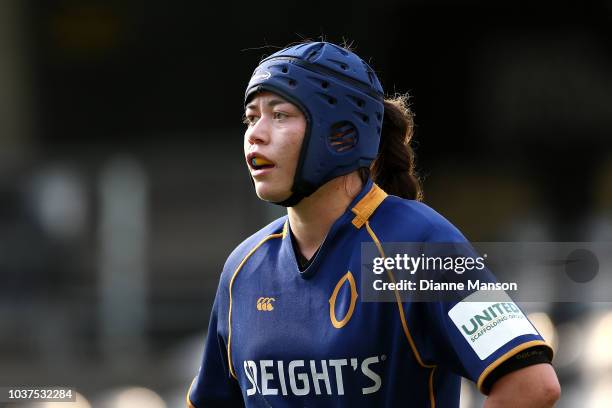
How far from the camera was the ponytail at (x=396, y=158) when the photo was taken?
4309 mm

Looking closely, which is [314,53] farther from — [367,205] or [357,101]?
[367,205]

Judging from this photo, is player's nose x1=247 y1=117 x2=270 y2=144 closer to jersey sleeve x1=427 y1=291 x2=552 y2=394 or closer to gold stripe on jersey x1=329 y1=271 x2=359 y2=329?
gold stripe on jersey x1=329 y1=271 x2=359 y2=329

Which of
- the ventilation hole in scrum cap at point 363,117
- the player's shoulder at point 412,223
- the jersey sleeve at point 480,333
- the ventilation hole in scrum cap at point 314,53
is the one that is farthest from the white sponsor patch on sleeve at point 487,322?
the ventilation hole in scrum cap at point 314,53

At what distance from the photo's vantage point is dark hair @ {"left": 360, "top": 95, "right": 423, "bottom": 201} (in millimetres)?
4309

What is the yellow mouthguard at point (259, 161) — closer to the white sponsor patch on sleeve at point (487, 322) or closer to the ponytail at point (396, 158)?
the ponytail at point (396, 158)

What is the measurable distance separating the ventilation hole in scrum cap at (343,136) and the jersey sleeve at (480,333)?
1.88 ft

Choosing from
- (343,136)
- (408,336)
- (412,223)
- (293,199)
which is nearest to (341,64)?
(343,136)

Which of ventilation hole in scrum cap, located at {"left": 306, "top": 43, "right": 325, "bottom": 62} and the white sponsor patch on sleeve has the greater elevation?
ventilation hole in scrum cap, located at {"left": 306, "top": 43, "right": 325, "bottom": 62}

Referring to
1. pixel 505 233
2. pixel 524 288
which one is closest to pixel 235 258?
pixel 524 288

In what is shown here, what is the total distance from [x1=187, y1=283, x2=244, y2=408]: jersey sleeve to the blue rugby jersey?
0.07 meters

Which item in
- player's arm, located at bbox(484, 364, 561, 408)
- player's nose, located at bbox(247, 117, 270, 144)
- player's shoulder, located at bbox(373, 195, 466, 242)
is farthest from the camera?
player's nose, located at bbox(247, 117, 270, 144)

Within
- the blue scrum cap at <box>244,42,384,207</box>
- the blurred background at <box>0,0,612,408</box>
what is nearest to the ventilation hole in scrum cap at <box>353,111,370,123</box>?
the blue scrum cap at <box>244,42,384,207</box>

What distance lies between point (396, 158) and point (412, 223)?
53 cm

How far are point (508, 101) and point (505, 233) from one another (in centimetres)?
281
